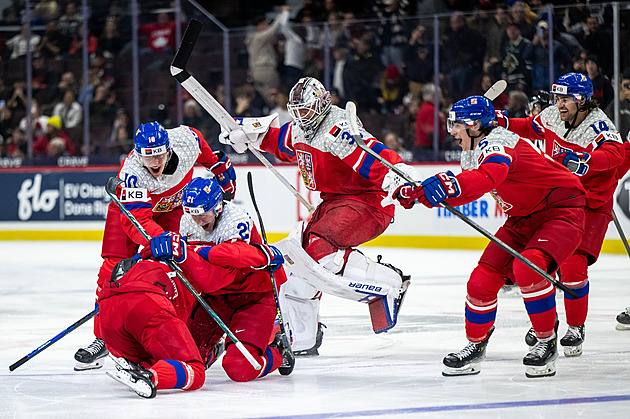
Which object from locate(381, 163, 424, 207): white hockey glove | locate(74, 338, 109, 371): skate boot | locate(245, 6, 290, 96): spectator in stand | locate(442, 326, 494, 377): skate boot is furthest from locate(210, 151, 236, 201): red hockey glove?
locate(245, 6, 290, 96): spectator in stand

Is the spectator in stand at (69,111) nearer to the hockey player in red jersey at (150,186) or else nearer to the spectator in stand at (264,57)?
the spectator in stand at (264,57)

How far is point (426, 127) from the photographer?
32.9 feet

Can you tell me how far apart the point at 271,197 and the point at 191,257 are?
6453 mm

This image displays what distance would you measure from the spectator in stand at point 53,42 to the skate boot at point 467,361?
854 centimetres

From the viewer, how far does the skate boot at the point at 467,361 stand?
4230 millimetres

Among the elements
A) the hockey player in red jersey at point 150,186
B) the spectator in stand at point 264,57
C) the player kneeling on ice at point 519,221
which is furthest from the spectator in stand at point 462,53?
the player kneeling on ice at point 519,221

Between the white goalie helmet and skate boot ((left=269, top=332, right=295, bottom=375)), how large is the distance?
106 centimetres

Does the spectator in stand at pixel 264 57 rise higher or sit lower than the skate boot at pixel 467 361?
higher

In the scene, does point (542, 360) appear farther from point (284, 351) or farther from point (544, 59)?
point (544, 59)

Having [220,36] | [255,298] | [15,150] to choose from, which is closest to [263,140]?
[255,298]

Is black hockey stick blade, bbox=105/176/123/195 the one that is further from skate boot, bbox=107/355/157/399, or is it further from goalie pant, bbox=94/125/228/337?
skate boot, bbox=107/355/157/399

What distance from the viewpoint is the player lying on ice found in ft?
12.5

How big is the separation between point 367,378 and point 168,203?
139 cm

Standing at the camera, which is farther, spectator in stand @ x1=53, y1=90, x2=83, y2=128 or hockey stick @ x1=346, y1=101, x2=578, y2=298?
spectator in stand @ x1=53, y1=90, x2=83, y2=128
